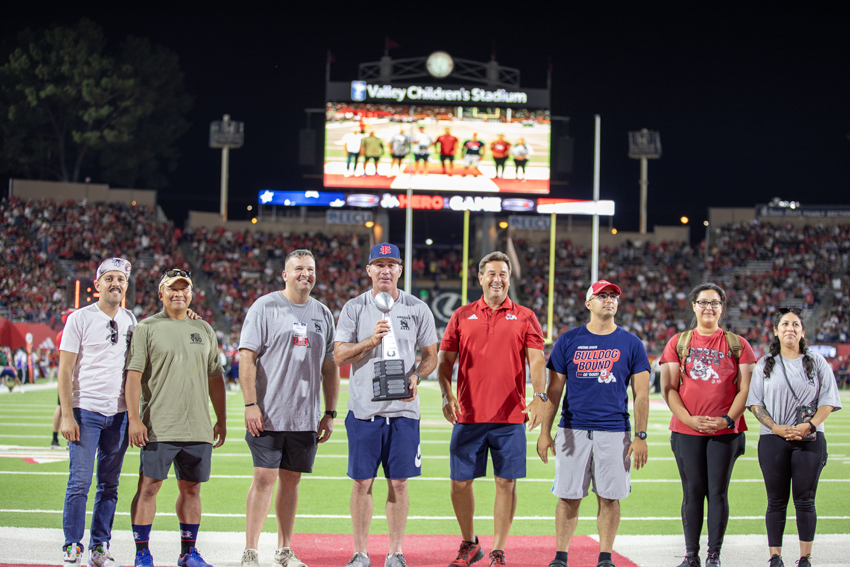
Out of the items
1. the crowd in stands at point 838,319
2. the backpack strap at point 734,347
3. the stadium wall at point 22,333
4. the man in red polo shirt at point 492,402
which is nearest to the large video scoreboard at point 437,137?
the stadium wall at point 22,333

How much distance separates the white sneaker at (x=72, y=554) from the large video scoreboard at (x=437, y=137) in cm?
2883

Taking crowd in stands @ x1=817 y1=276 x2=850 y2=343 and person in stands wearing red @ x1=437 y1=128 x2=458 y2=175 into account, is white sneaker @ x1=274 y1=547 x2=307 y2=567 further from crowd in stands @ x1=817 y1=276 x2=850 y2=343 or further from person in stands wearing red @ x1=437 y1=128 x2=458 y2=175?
crowd in stands @ x1=817 y1=276 x2=850 y2=343

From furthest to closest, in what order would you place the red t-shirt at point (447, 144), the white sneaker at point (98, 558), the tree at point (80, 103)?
the tree at point (80, 103), the red t-shirt at point (447, 144), the white sneaker at point (98, 558)

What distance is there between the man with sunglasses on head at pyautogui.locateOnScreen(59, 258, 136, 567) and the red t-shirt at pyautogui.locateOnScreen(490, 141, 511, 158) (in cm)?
2913

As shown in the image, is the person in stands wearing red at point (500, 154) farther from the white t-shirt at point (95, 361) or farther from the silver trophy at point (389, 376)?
the white t-shirt at point (95, 361)

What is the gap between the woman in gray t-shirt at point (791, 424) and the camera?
5281 millimetres

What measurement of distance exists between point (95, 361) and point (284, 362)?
1.20 metres

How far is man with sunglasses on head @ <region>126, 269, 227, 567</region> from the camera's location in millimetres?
5113

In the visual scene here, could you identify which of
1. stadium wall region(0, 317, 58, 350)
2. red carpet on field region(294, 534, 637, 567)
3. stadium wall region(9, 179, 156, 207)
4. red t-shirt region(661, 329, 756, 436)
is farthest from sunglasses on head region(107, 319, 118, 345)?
stadium wall region(9, 179, 156, 207)

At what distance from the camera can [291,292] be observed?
5.49 metres

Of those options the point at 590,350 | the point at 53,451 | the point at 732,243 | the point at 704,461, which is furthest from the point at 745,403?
the point at 732,243

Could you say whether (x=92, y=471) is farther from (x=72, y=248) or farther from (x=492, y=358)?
(x=72, y=248)

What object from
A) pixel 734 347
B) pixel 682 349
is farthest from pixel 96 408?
pixel 734 347

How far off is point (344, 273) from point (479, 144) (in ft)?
31.0
